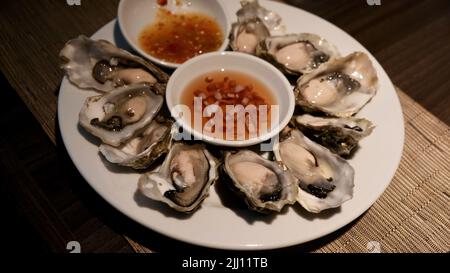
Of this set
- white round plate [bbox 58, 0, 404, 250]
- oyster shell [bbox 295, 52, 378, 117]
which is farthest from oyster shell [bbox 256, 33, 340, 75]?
white round plate [bbox 58, 0, 404, 250]

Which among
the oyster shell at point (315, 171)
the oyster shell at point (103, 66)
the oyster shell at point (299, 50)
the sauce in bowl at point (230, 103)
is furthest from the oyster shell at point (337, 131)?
the oyster shell at point (103, 66)

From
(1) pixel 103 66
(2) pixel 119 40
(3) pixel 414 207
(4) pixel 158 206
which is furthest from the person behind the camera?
(2) pixel 119 40

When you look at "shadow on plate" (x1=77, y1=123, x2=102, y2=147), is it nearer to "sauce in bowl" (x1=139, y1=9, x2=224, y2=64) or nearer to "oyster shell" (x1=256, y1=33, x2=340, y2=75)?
"sauce in bowl" (x1=139, y1=9, x2=224, y2=64)

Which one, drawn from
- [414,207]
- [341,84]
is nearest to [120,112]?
[341,84]

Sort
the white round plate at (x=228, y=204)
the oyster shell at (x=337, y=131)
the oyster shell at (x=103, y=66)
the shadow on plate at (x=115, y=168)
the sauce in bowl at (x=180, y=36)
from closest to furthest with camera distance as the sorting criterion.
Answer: the white round plate at (x=228, y=204) < the shadow on plate at (x=115, y=168) < the oyster shell at (x=337, y=131) < the oyster shell at (x=103, y=66) < the sauce in bowl at (x=180, y=36)

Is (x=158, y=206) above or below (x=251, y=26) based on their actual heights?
→ below

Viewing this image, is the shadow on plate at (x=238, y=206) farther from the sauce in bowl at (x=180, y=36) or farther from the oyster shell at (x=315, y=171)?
the sauce in bowl at (x=180, y=36)

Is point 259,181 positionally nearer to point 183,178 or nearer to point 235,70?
point 183,178
